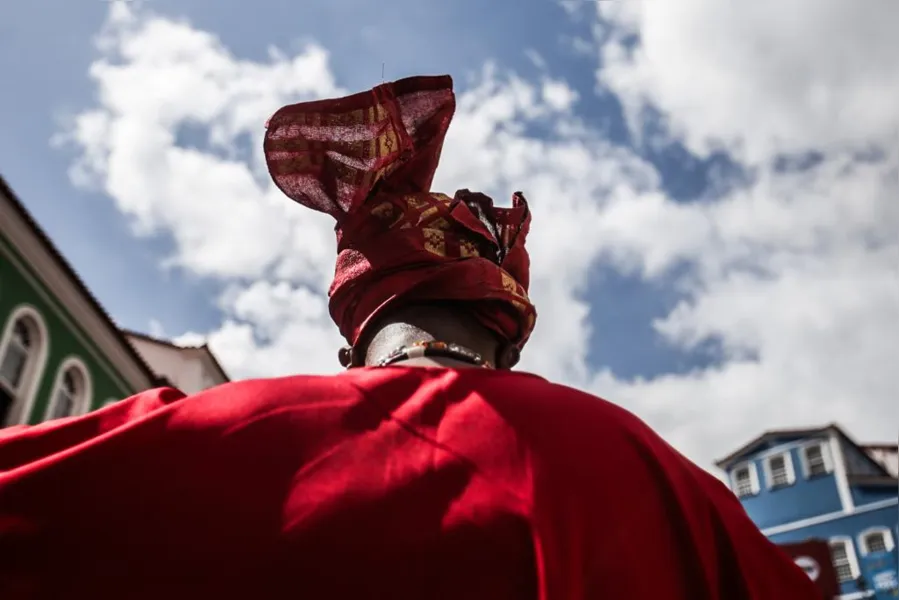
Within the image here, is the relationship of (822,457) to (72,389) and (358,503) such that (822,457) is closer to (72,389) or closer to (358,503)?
(72,389)

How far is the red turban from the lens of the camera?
1709 mm

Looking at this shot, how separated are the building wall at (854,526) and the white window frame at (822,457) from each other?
1282mm

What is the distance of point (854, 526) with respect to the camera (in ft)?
64.9

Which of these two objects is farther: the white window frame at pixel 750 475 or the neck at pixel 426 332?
the white window frame at pixel 750 475

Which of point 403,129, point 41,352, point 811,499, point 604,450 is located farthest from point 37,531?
point 811,499

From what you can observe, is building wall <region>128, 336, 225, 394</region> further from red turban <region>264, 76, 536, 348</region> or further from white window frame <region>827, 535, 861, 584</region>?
red turban <region>264, 76, 536, 348</region>

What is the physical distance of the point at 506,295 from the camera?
5.68 feet

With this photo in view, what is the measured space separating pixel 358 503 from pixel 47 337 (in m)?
12.7

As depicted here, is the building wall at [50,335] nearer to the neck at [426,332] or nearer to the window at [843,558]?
the neck at [426,332]

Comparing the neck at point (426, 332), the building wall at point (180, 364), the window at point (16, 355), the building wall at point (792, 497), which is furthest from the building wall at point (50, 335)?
the building wall at point (792, 497)

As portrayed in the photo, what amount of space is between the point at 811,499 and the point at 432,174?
21.9 metres

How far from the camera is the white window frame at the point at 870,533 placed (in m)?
19.2

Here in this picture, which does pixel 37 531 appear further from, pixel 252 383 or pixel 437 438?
pixel 437 438

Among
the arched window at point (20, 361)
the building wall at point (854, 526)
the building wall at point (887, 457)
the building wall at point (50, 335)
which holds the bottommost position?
the arched window at point (20, 361)
